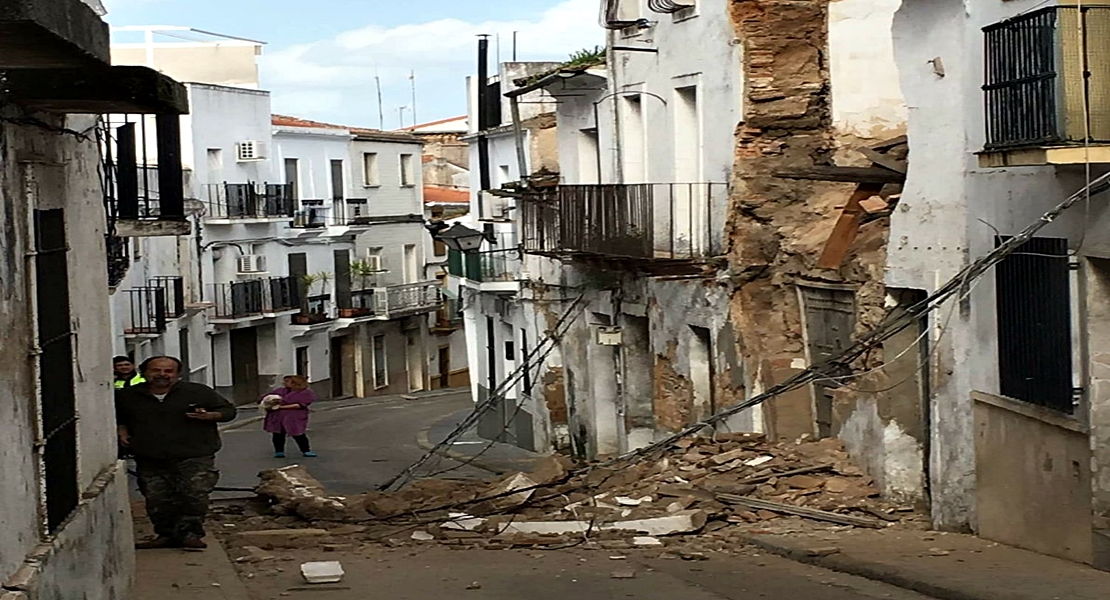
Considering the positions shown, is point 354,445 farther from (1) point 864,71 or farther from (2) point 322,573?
(2) point 322,573

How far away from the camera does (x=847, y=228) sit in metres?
17.0

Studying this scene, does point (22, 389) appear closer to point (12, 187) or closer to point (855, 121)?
point (12, 187)

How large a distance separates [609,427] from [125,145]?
13.4 meters

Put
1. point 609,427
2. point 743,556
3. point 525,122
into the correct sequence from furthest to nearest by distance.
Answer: point 525,122 < point 609,427 < point 743,556

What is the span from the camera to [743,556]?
1309cm

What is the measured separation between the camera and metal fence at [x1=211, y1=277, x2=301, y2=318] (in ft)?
158

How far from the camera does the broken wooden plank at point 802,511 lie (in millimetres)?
14266

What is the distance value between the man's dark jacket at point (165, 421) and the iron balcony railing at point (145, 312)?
87.8 feet

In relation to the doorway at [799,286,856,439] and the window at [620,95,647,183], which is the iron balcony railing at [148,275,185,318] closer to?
the window at [620,95,647,183]

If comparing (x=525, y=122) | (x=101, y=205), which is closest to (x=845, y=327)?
(x=101, y=205)

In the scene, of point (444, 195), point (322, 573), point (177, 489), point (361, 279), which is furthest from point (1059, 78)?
point (444, 195)

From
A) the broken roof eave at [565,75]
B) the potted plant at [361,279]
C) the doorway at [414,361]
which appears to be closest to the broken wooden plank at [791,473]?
the broken roof eave at [565,75]

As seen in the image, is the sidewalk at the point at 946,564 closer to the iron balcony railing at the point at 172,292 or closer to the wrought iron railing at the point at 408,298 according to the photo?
the iron balcony railing at the point at 172,292

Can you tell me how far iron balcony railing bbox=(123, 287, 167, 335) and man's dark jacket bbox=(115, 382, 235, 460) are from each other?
26.8 metres
